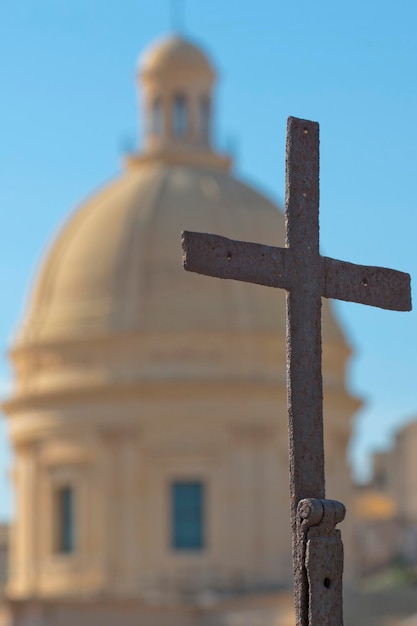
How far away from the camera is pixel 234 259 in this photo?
7.54m

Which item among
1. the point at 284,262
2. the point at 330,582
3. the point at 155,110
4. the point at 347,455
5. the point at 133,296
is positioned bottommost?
the point at 330,582

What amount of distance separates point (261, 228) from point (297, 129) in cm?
3205

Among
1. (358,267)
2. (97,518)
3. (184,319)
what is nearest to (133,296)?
(184,319)

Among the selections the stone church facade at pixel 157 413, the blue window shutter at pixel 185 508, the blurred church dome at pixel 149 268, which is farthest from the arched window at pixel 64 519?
the blurred church dome at pixel 149 268

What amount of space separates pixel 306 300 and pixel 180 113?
118 ft

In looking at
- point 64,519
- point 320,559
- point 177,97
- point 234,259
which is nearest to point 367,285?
point 234,259

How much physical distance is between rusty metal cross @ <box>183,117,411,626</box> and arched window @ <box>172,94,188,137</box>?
1403 inches

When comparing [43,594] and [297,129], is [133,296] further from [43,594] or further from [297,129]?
[297,129]

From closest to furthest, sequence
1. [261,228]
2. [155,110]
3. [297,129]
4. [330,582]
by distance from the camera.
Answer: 1. [330,582]
2. [297,129]
3. [261,228]
4. [155,110]

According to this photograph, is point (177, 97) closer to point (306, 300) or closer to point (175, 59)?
point (175, 59)

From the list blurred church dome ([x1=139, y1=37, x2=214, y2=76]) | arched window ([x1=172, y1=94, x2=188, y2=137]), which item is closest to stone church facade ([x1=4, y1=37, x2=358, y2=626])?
arched window ([x1=172, y1=94, x2=188, y2=137])

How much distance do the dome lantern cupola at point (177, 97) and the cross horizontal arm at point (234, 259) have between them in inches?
1408

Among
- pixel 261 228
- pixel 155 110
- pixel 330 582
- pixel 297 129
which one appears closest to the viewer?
pixel 330 582

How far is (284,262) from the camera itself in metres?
7.61
